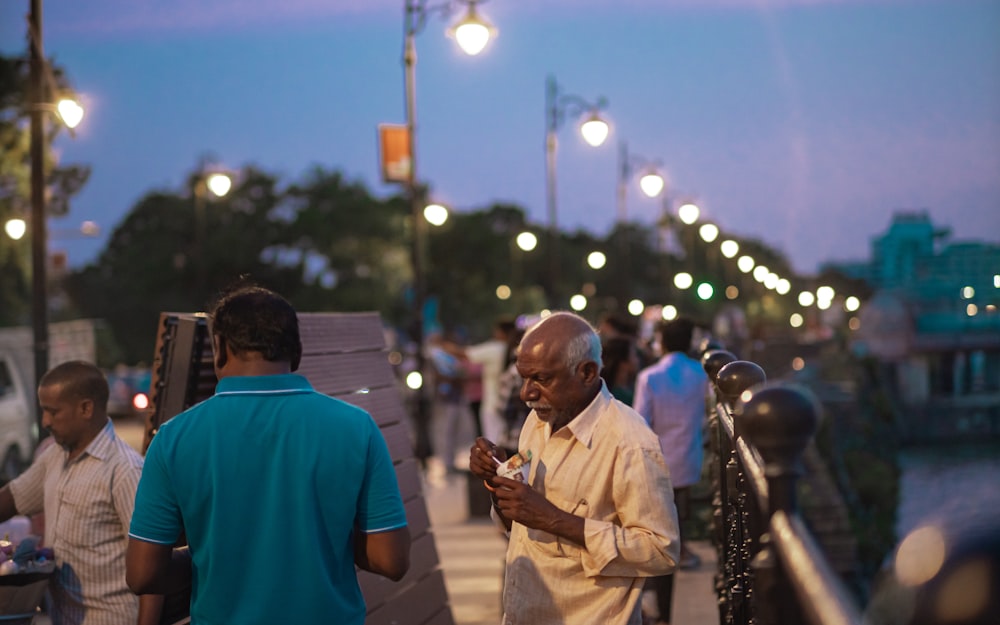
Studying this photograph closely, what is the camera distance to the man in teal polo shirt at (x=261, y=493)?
3.11 m

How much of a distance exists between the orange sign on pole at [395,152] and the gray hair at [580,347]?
1805 cm

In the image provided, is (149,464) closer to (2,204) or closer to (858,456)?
(2,204)

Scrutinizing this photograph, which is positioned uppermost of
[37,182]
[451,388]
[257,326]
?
[37,182]

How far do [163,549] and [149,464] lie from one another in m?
0.23

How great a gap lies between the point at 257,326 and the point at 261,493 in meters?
0.43

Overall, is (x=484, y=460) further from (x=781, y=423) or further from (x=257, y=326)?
(x=781, y=423)

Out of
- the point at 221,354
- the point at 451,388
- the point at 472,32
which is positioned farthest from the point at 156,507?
the point at 451,388

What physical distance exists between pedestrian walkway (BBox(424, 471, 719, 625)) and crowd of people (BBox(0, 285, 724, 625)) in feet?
14.5

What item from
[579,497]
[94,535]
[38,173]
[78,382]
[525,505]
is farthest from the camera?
[38,173]

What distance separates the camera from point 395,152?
71.8 feet

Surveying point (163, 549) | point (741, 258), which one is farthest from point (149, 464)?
point (741, 258)

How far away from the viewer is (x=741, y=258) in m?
64.8

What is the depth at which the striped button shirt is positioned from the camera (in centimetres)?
465

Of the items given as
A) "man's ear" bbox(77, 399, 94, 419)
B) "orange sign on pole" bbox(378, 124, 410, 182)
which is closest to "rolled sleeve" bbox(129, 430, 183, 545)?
"man's ear" bbox(77, 399, 94, 419)
